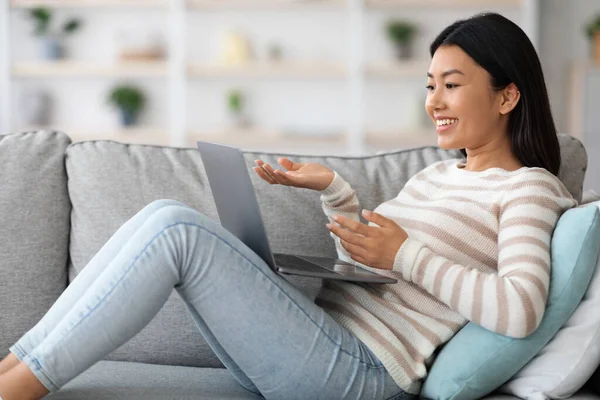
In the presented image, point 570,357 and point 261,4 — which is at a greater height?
point 261,4

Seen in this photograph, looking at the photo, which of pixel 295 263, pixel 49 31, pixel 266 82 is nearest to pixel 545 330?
pixel 295 263

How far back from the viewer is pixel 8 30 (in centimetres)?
571

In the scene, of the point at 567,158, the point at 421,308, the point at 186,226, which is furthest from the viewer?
the point at 567,158

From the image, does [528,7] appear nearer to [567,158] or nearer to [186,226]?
[567,158]

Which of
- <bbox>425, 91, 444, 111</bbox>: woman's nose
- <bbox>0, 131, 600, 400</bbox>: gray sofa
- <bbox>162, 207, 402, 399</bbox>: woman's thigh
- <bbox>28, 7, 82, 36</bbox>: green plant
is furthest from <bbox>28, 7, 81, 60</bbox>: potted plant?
<bbox>162, 207, 402, 399</bbox>: woman's thigh

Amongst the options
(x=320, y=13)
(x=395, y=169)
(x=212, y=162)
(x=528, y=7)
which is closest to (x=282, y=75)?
(x=320, y=13)

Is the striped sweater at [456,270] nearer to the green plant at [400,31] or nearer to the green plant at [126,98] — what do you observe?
the green plant at [400,31]

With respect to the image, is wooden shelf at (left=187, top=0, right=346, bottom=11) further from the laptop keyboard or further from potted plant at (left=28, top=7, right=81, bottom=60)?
the laptop keyboard

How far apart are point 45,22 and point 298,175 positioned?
4.57 meters

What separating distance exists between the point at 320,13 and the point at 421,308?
4.50 metres

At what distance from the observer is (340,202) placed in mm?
1814

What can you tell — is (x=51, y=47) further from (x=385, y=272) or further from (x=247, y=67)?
(x=385, y=272)

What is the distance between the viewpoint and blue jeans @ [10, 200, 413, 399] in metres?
1.33

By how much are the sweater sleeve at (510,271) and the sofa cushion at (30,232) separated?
2.80 feet
